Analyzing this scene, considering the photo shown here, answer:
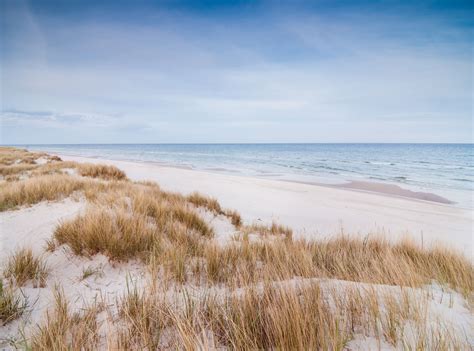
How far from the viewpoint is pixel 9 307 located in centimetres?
183

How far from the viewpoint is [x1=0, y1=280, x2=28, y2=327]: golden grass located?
1.78m

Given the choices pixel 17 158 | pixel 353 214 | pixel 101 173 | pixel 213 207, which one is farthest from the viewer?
pixel 17 158

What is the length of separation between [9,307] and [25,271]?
74 cm

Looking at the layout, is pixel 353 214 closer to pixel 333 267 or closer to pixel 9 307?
pixel 333 267

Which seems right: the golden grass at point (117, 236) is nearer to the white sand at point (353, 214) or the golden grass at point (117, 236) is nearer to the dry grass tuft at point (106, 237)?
the dry grass tuft at point (106, 237)

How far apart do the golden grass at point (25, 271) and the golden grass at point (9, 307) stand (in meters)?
0.42

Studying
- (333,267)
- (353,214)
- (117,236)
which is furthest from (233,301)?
(353,214)

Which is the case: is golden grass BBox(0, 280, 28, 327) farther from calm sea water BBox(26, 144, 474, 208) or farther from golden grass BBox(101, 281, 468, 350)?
calm sea water BBox(26, 144, 474, 208)

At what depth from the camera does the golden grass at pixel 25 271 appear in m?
2.38

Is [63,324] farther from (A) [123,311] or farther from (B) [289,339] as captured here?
(B) [289,339]

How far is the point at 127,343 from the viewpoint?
143 cm

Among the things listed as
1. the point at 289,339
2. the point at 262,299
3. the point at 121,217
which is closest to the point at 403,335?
the point at 289,339

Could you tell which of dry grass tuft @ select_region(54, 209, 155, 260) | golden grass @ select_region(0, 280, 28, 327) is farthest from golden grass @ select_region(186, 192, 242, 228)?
golden grass @ select_region(0, 280, 28, 327)

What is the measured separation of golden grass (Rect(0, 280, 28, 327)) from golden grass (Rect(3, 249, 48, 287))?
0.42 m
